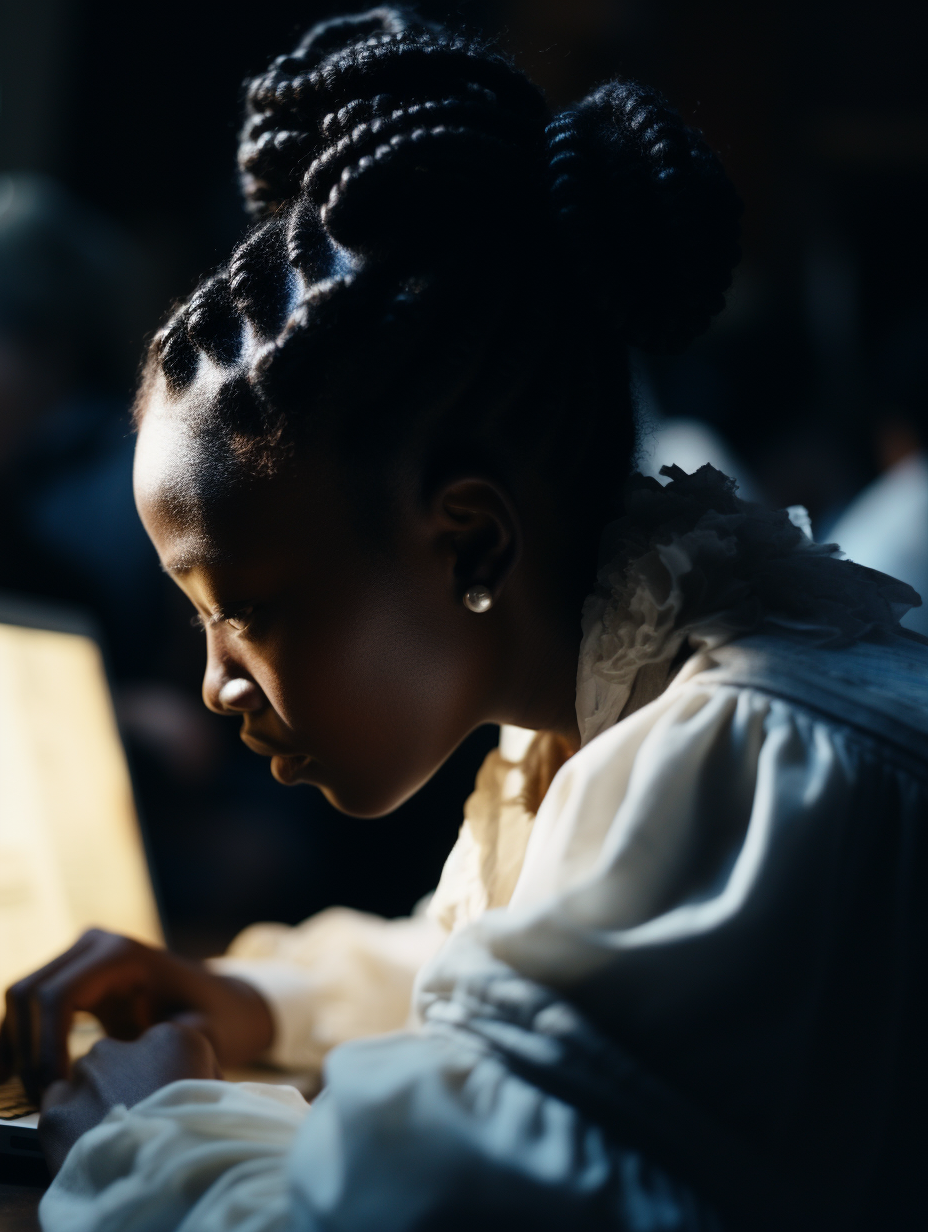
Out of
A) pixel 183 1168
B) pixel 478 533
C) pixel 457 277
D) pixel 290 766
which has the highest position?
pixel 457 277

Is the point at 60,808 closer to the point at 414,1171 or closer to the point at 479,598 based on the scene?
the point at 479,598

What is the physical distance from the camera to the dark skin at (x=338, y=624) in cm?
53

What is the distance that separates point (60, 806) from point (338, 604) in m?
0.45

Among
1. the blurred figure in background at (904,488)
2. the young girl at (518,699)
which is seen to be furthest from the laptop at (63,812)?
the blurred figure in background at (904,488)

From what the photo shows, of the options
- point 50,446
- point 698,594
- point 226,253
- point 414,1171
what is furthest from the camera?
point 50,446

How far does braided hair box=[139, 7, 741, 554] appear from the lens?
519 millimetres

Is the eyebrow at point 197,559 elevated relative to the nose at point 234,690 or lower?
elevated

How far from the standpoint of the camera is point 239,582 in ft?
1.76

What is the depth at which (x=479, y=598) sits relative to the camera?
539mm

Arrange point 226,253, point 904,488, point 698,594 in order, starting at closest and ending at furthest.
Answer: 1. point 698,594
2. point 226,253
3. point 904,488

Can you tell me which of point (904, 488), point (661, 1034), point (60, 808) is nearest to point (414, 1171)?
point (661, 1034)

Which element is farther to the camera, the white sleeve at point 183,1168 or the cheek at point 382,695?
the cheek at point 382,695

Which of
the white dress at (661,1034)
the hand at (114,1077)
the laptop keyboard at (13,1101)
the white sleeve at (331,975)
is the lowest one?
the white sleeve at (331,975)

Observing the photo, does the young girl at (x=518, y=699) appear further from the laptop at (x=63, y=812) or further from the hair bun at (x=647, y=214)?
the laptop at (x=63, y=812)
